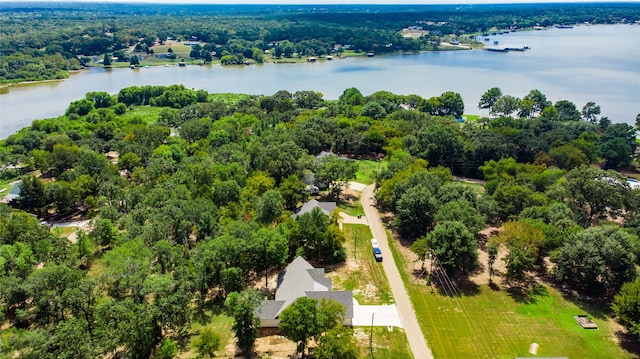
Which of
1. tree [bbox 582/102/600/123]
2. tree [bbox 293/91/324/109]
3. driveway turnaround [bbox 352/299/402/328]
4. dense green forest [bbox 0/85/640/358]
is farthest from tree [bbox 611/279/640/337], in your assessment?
tree [bbox 293/91/324/109]

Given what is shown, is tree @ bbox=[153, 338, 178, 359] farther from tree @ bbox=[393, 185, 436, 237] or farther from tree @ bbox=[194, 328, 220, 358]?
tree @ bbox=[393, 185, 436, 237]

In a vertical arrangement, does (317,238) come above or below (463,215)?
below

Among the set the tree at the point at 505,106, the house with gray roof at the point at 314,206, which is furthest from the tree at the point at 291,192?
the tree at the point at 505,106

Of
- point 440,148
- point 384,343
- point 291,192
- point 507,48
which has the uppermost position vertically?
point 507,48

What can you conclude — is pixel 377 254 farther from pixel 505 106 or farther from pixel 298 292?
pixel 505 106

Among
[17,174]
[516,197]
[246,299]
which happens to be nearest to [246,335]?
[246,299]

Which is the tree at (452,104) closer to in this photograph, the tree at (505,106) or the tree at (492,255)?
the tree at (505,106)

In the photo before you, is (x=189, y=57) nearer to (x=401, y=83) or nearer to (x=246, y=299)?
(x=401, y=83)

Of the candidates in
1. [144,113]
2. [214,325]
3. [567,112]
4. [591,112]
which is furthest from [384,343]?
[144,113]
